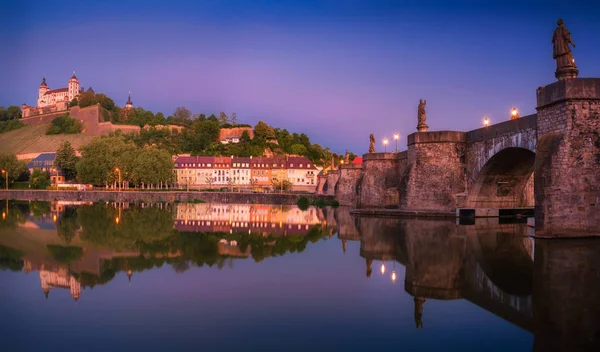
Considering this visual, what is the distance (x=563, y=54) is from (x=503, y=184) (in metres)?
10.1

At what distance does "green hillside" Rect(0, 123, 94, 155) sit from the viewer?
131000 mm

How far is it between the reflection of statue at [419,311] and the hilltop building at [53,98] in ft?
571

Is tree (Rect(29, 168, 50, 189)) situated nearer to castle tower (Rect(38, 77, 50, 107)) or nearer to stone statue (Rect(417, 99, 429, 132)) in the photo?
stone statue (Rect(417, 99, 429, 132))

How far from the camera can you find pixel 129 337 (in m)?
5.86

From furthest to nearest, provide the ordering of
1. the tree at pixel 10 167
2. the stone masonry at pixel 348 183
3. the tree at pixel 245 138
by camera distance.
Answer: the tree at pixel 245 138
the tree at pixel 10 167
the stone masonry at pixel 348 183

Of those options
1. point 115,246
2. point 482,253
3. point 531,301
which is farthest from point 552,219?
point 115,246

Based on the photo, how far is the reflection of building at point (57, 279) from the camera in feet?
27.3

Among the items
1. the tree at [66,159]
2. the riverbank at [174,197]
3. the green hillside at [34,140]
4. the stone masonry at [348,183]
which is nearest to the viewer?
the stone masonry at [348,183]

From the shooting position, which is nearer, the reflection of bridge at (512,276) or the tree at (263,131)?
the reflection of bridge at (512,276)

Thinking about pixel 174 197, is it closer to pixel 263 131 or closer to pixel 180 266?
pixel 180 266

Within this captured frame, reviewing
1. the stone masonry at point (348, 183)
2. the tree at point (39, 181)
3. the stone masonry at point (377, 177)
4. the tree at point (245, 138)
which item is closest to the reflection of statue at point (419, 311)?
the stone masonry at point (377, 177)

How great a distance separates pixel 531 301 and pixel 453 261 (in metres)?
3.79

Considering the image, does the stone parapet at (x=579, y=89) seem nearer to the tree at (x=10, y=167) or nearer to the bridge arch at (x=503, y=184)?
the bridge arch at (x=503, y=184)

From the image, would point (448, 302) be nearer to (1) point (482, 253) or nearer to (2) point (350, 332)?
(2) point (350, 332)
